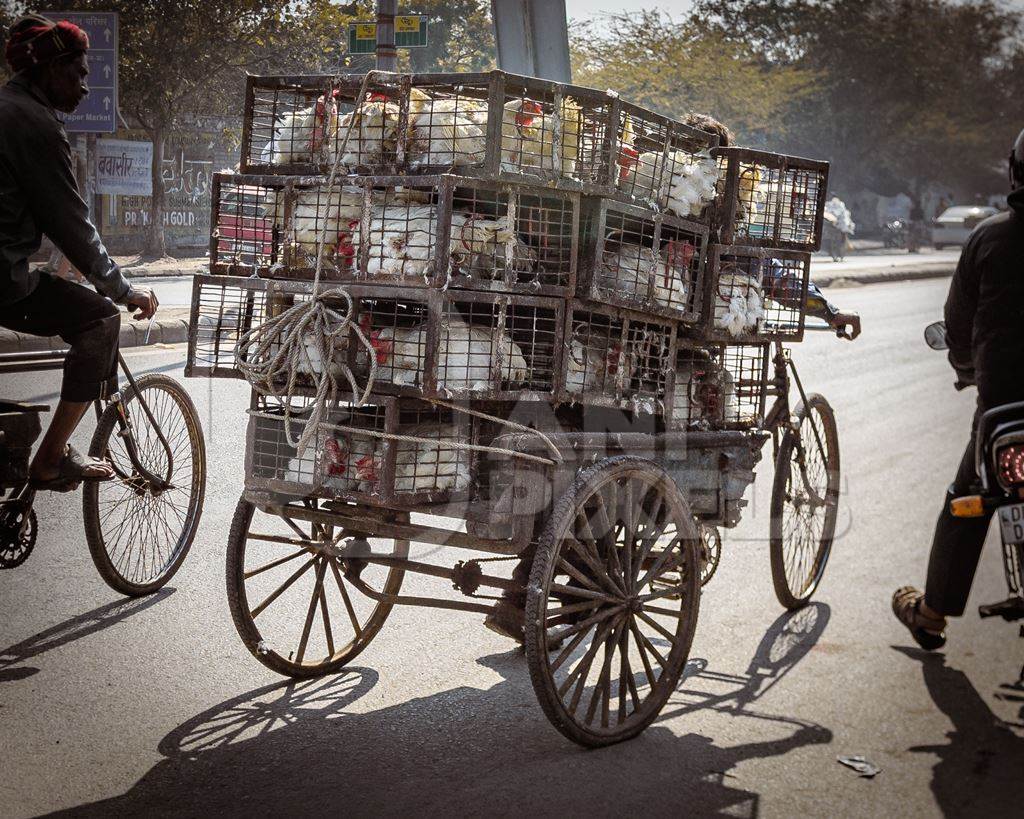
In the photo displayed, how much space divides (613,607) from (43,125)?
2.64m

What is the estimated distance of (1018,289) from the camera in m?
4.16

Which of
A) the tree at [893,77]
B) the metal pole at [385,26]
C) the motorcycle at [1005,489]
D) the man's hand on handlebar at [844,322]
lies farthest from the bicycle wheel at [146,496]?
the tree at [893,77]

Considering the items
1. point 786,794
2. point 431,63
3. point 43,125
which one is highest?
point 431,63

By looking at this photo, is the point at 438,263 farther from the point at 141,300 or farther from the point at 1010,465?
the point at 1010,465

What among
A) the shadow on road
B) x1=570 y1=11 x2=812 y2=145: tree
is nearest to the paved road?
the shadow on road

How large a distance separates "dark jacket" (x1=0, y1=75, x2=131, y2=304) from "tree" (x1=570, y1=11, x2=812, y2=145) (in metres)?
28.2

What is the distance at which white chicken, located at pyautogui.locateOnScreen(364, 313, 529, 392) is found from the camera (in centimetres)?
365

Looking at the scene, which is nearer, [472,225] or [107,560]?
[472,225]

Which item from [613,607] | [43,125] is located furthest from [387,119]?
[613,607]

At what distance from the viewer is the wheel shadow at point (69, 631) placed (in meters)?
4.15

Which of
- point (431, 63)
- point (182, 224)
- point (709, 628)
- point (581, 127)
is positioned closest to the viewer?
point (581, 127)

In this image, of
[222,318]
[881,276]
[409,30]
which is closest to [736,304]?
[222,318]

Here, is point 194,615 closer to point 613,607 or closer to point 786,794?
point 613,607

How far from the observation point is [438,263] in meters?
3.51
